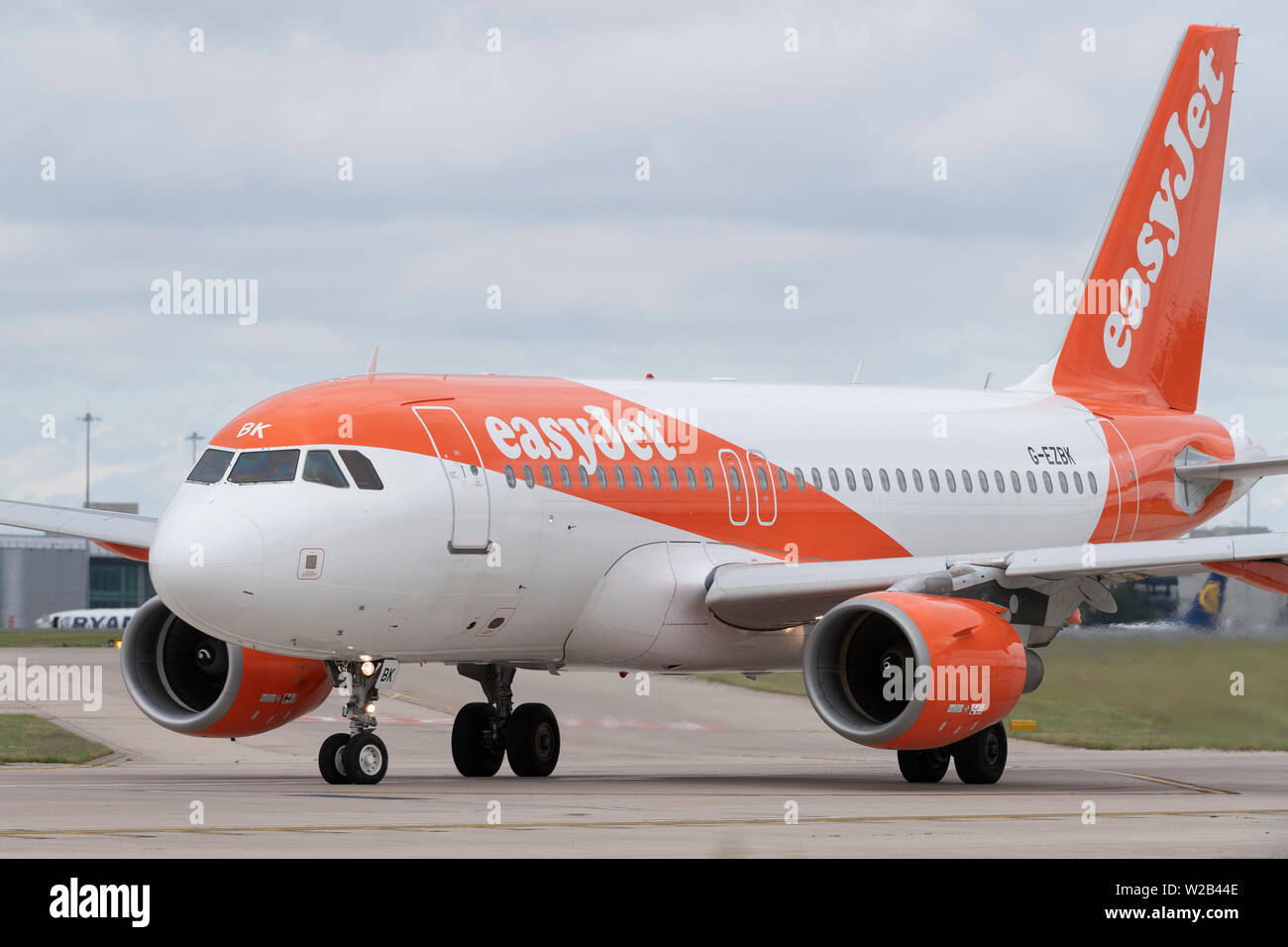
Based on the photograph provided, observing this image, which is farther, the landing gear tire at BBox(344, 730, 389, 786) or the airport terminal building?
the airport terminal building

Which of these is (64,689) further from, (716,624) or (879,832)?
(879,832)

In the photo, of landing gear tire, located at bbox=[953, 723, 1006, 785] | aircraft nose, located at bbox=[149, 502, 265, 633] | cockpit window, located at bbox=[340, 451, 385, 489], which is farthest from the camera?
landing gear tire, located at bbox=[953, 723, 1006, 785]

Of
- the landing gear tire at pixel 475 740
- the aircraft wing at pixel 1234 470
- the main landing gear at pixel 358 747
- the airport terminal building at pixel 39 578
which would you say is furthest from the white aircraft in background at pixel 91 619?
the main landing gear at pixel 358 747

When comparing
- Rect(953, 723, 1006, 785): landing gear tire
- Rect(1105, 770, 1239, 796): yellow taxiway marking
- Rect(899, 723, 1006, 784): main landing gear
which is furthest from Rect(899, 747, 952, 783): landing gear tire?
Rect(1105, 770, 1239, 796): yellow taxiway marking

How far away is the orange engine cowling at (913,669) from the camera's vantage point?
2116 cm

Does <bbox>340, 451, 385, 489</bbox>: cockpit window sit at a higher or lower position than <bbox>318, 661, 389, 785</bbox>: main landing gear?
higher

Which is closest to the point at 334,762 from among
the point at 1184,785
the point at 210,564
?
the point at 210,564

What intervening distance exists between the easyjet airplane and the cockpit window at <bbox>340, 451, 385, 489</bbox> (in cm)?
3

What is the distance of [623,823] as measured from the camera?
16.9m

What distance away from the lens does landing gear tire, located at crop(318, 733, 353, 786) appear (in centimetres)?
2138

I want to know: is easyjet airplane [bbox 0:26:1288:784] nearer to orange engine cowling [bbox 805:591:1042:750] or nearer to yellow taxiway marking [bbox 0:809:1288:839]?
orange engine cowling [bbox 805:591:1042:750]

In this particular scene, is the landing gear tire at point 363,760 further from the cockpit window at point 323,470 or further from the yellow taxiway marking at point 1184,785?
the yellow taxiway marking at point 1184,785
